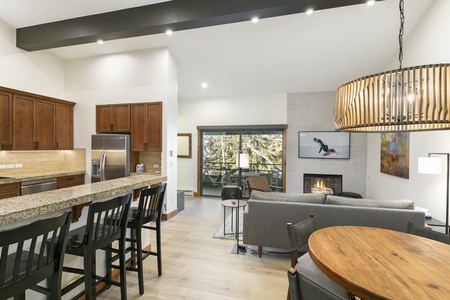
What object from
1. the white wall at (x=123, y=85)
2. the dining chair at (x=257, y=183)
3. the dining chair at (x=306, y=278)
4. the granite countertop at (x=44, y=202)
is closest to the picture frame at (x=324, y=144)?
the dining chair at (x=257, y=183)

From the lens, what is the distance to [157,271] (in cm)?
268

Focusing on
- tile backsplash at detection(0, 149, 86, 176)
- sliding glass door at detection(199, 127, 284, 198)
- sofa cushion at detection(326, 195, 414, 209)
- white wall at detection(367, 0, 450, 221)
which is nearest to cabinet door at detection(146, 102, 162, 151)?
tile backsplash at detection(0, 149, 86, 176)

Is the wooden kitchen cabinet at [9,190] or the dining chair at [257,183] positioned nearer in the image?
the wooden kitchen cabinet at [9,190]

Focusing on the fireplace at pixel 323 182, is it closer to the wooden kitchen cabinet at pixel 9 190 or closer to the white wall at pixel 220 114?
the white wall at pixel 220 114

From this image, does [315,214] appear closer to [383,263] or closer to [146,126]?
[383,263]

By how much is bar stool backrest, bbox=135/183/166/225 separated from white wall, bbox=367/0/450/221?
3781 mm

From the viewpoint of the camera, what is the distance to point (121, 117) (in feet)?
15.5

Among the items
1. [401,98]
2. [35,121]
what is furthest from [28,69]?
[401,98]

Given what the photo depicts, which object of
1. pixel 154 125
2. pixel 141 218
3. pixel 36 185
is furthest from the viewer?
pixel 154 125

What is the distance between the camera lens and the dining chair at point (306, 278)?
3.31 feet

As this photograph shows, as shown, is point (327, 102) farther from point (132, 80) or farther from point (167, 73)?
point (132, 80)

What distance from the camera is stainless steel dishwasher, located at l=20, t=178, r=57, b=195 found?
3.83 metres

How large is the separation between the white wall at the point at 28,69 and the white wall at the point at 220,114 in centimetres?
330

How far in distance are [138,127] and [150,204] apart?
2613mm
